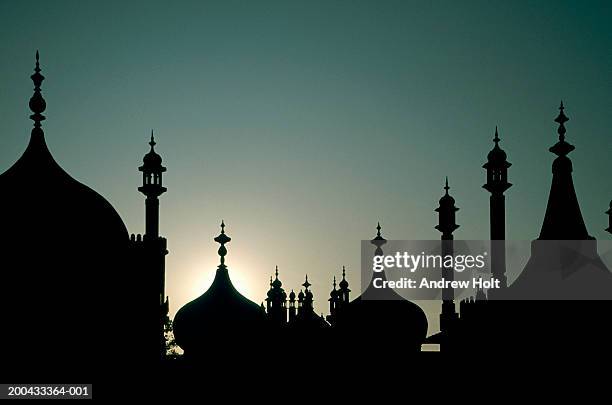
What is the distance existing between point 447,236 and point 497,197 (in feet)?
13.2

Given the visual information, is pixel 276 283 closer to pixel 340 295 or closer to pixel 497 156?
pixel 340 295

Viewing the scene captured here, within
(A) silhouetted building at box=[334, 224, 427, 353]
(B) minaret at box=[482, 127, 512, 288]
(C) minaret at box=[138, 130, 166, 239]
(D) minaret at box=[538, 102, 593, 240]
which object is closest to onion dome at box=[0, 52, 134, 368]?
(C) minaret at box=[138, 130, 166, 239]

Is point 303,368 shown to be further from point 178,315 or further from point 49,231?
point 49,231

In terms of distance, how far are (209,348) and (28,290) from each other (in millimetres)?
6612

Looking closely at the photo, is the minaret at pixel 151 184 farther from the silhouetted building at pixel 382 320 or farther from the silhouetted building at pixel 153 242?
the silhouetted building at pixel 382 320

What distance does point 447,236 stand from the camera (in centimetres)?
3425

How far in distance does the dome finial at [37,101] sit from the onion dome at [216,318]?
748 cm

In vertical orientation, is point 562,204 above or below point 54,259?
above

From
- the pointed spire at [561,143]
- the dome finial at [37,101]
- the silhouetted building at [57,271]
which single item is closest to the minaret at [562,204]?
the pointed spire at [561,143]

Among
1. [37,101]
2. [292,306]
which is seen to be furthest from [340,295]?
[37,101]

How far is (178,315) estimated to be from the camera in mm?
33000

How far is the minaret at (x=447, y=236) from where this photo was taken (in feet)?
111

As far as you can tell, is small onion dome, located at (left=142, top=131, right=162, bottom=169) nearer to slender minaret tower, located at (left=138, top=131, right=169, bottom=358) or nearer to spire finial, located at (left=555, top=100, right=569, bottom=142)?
slender minaret tower, located at (left=138, top=131, right=169, bottom=358)

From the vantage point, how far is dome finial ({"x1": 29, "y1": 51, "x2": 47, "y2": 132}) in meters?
29.6
